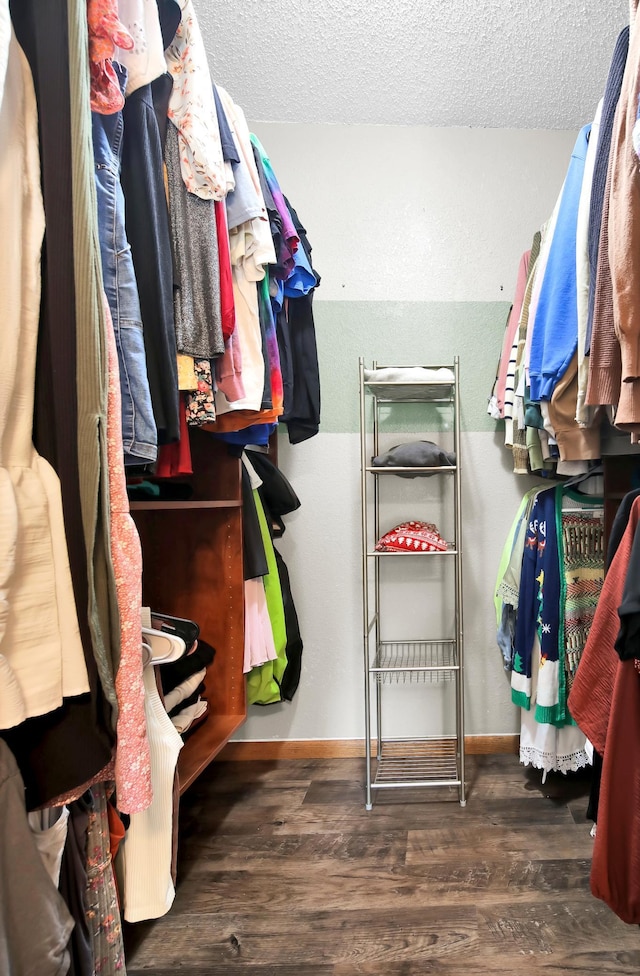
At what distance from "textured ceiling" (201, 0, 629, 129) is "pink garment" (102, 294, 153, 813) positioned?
1.52 meters

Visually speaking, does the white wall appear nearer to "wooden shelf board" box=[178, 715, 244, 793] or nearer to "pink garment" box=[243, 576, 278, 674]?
"pink garment" box=[243, 576, 278, 674]

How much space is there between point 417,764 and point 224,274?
5.88ft

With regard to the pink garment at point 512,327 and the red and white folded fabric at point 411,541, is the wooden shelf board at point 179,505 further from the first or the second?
the pink garment at point 512,327

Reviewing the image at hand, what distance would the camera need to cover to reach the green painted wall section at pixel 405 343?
2.19 meters

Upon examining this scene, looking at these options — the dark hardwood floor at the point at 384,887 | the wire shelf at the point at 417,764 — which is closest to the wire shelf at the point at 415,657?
the wire shelf at the point at 417,764

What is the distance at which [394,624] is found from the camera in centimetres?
221

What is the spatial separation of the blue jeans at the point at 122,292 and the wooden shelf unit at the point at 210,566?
774 millimetres

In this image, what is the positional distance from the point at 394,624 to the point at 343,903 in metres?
0.99

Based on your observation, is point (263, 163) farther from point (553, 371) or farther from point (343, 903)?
point (343, 903)

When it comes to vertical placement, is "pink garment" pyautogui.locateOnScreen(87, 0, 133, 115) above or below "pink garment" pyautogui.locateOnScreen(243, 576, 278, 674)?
above

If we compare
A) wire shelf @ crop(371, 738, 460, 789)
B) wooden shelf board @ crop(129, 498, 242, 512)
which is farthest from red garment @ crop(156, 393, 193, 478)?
wire shelf @ crop(371, 738, 460, 789)

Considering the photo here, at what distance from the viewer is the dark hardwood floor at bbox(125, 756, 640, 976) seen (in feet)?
4.00

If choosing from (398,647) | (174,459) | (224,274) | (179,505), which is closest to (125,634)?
(174,459)

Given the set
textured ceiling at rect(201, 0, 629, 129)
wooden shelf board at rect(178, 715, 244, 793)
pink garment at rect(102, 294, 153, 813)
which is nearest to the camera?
pink garment at rect(102, 294, 153, 813)
